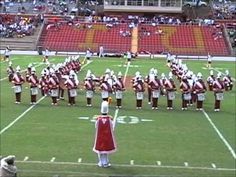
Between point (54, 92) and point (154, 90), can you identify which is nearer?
point (154, 90)

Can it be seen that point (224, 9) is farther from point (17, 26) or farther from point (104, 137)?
point (104, 137)

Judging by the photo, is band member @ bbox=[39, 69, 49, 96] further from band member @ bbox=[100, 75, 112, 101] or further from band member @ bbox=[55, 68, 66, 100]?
band member @ bbox=[100, 75, 112, 101]

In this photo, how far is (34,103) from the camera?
910 inches

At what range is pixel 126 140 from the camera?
16391mm

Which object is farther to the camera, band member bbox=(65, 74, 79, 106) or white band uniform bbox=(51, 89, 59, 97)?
white band uniform bbox=(51, 89, 59, 97)

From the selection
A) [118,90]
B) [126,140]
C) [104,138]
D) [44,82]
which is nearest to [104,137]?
[104,138]

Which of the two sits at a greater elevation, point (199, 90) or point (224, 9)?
point (224, 9)

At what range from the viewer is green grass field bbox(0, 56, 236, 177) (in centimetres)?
1310

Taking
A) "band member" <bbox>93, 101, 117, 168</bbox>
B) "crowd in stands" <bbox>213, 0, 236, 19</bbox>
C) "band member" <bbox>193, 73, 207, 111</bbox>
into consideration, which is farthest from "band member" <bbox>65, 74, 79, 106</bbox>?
"crowd in stands" <bbox>213, 0, 236, 19</bbox>

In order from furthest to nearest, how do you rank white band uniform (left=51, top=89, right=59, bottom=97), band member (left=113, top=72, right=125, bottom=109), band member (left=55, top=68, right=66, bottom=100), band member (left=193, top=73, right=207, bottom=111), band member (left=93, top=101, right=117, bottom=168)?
1. band member (left=55, top=68, right=66, bottom=100)
2. white band uniform (left=51, top=89, right=59, bottom=97)
3. band member (left=113, top=72, right=125, bottom=109)
4. band member (left=193, top=73, right=207, bottom=111)
5. band member (left=93, top=101, right=117, bottom=168)

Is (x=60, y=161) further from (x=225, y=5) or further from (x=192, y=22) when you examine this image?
(x=225, y=5)

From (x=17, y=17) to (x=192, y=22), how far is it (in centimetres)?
1928

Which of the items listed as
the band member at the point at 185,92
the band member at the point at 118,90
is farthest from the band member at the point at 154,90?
the band member at the point at 118,90

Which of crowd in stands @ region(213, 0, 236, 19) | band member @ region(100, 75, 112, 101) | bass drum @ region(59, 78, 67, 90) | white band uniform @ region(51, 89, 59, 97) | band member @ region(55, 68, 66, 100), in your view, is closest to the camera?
band member @ region(100, 75, 112, 101)
